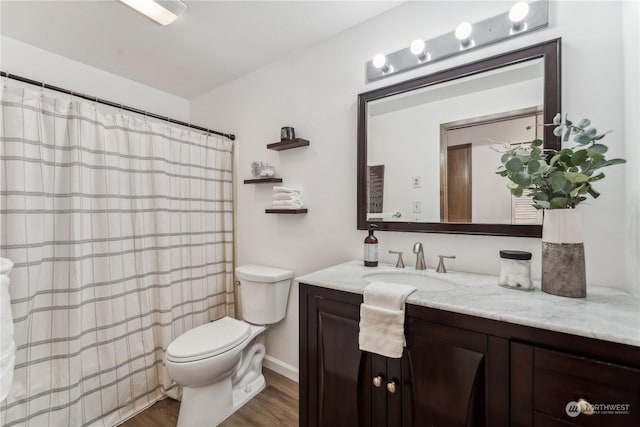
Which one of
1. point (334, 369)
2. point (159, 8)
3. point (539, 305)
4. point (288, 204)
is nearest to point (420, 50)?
point (288, 204)

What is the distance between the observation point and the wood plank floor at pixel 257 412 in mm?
1604

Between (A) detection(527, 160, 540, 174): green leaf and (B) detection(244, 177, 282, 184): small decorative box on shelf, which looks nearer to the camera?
(A) detection(527, 160, 540, 174): green leaf

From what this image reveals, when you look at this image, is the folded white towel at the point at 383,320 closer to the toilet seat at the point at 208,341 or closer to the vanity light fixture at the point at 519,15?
the toilet seat at the point at 208,341

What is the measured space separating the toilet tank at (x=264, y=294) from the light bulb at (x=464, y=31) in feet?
5.56

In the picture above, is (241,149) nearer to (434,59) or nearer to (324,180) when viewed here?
(324,180)

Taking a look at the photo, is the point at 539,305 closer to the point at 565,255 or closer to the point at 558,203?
the point at 565,255

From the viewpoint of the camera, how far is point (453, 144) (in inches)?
54.5

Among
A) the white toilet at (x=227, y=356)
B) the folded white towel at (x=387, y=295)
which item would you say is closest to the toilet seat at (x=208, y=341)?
the white toilet at (x=227, y=356)

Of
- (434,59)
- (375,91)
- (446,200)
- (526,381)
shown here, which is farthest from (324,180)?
(526,381)

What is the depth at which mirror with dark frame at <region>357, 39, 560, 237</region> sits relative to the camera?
3.92 ft

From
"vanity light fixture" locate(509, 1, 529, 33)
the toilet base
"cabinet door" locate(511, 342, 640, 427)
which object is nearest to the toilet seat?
the toilet base

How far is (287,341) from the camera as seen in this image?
2.05m

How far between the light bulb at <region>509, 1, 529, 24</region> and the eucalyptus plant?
55cm

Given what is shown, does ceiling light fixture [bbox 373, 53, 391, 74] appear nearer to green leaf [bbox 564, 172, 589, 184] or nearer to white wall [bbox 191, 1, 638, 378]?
white wall [bbox 191, 1, 638, 378]
